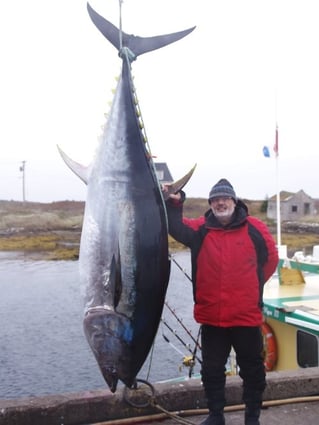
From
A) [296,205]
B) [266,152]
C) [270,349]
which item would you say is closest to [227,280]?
[270,349]

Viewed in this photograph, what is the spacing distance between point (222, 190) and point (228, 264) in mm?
439

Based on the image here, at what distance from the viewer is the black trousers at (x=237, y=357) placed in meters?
3.21

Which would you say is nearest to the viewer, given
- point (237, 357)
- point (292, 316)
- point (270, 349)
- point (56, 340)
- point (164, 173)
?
point (164, 173)

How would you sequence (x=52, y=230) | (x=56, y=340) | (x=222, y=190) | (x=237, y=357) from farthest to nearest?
(x=52, y=230) → (x=56, y=340) → (x=237, y=357) → (x=222, y=190)

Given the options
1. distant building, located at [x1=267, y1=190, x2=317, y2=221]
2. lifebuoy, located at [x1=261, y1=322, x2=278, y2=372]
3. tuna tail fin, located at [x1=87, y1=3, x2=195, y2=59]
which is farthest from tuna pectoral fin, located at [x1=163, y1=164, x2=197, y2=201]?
distant building, located at [x1=267, y1=190, x2=317, y2=221]

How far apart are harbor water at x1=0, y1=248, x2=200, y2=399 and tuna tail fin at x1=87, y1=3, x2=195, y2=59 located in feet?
12.6

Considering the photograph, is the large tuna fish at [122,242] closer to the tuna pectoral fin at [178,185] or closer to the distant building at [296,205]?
the tuna pectoral fin at [178,185]

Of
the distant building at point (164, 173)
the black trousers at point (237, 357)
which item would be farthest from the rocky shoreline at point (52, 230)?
the distant building at point (164, 173)

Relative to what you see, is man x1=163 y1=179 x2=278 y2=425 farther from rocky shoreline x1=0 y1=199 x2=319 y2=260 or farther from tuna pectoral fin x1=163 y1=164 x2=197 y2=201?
rocky shoreline x1=0 y1=199 x2=319 y2=260

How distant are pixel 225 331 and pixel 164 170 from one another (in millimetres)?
1076

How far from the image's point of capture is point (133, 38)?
2.76m

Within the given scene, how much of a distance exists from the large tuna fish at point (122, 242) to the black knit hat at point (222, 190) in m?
0.61

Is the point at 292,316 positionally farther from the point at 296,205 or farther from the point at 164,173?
the point at 296,205

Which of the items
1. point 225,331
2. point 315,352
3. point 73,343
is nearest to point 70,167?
point 225,331
